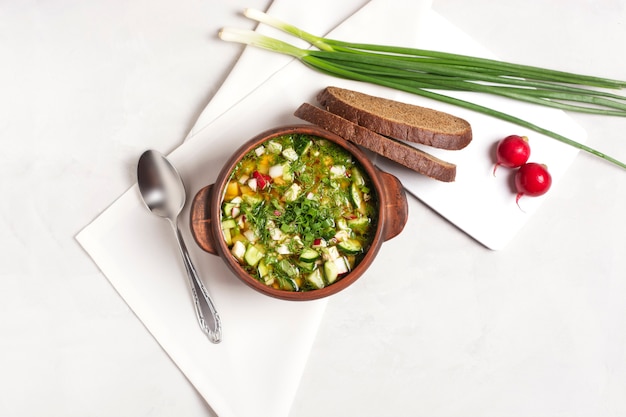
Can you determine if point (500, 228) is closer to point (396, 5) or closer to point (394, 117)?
point (394, 117)

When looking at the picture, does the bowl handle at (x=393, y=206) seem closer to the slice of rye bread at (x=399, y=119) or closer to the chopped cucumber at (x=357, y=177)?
the chopped cucumber at (x=357, y=177)

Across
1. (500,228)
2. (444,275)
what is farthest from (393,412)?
(500,228)

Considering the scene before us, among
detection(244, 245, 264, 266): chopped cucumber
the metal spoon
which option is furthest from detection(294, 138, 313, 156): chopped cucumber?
the metal spoon

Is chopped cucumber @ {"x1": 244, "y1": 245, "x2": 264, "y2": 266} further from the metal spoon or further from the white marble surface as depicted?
the white marble surface

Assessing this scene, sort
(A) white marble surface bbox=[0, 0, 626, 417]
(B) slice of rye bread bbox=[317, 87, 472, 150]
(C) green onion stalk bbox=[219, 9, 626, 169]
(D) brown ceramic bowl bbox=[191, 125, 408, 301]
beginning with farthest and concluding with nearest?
(A) white marble surface bbox=[0, 0, 626, 417]
(C) green onion stalk bbox=[219, 9, 626, 169]
(B) slice of rye bread bbox=[317, 87, 472, 150]
(D) brown ceramic bowl bbox=[191, 125, 408, 301]

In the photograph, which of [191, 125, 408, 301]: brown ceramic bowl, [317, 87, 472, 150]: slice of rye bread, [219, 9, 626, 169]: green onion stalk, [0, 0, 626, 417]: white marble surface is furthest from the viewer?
[0, 0, 626, 417]: white marble surface

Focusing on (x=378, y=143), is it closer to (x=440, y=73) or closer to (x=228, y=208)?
(x=440, y=73)
